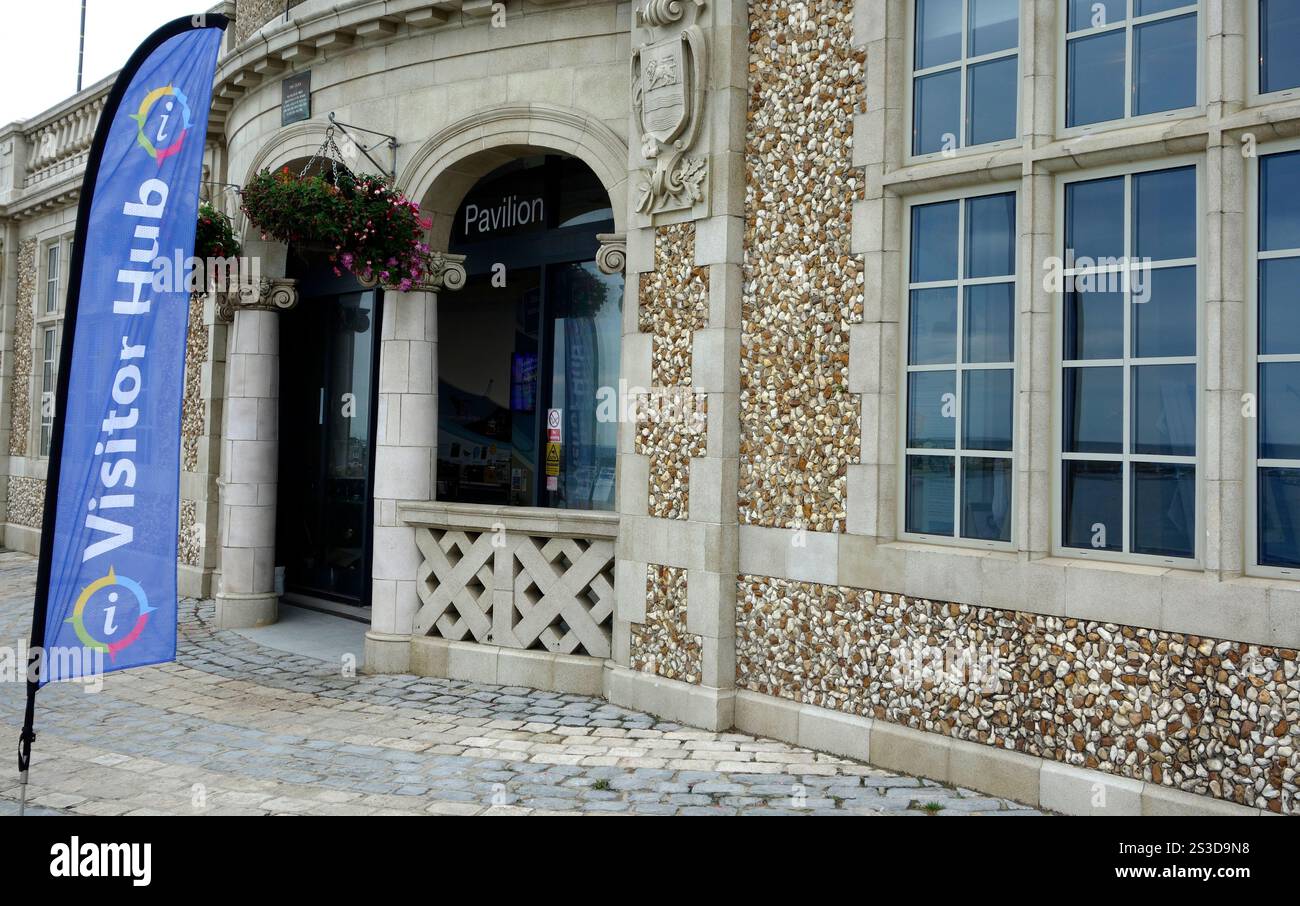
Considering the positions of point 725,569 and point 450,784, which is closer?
point 450,784

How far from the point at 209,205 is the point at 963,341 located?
8044mm

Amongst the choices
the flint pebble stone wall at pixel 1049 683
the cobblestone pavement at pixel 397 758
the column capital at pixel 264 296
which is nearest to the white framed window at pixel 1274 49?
the flint pebble stone wall at pixel 1049 683

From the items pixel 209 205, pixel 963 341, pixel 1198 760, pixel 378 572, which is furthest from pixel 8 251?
pixel 1198 760

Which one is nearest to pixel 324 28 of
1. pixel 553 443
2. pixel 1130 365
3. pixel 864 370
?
pixel 553 443

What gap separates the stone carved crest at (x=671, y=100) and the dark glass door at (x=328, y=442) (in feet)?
15.5

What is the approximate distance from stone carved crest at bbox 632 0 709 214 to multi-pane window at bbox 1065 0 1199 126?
2462 mm

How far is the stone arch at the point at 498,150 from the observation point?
816 cm

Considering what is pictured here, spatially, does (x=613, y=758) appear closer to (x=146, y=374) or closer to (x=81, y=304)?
(x=146, y=374)

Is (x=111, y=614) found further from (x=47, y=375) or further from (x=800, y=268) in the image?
(x=47, y=375)

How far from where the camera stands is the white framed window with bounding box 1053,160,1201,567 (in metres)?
5.41

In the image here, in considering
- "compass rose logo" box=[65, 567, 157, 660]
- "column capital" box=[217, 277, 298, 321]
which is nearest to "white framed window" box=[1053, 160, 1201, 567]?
"compass rose logo" box=[65, 567, 157, 660]

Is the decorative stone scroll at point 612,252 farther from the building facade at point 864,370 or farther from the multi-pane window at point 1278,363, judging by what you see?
the multi-pane window at point 1278,363

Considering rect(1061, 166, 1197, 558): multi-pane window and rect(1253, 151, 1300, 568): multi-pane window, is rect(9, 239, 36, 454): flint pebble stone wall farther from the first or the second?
rect(1253, 151, 1300, 568): multi-pane window

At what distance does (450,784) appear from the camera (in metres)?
6.05
